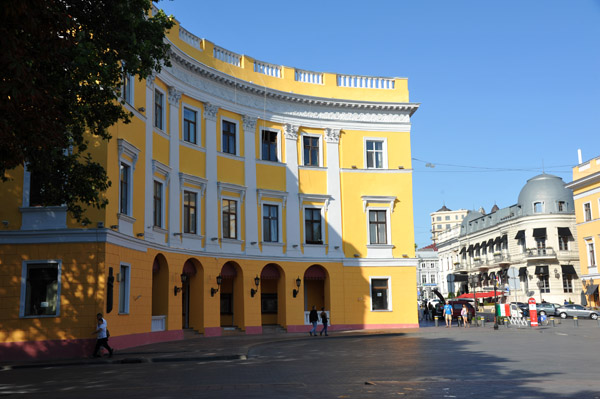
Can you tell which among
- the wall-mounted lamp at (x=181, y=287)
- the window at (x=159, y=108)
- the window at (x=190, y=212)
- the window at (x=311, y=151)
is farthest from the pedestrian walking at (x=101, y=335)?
the window at (x=311, y=151)

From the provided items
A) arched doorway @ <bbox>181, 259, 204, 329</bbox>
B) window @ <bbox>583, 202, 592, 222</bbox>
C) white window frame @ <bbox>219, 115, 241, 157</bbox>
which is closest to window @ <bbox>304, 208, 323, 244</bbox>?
white window frame @ <bbox>219, 115, 241, 157</bbox>

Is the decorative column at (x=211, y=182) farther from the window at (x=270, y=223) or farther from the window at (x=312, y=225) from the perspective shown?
the window at (x=312, y=225)

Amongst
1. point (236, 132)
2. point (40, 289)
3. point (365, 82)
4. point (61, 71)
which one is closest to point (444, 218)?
point (365, 82)

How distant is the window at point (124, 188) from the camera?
2483 cm

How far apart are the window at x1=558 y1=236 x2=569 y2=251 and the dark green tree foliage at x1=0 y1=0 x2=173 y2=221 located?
66.2m

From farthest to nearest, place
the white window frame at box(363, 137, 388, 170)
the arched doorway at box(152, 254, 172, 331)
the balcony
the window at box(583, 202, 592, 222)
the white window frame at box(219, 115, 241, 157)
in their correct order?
the balcony → the window at box(583, 202, 592, 222) → the white window frame at box(363, 137, 388, 170) → the white window frame at box(219, 115, 241, 157) → the arched doorway at box(152, 254, 172, 331)

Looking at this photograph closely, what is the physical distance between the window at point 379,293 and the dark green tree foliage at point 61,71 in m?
22.9

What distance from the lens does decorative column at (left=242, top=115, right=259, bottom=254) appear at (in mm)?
34688

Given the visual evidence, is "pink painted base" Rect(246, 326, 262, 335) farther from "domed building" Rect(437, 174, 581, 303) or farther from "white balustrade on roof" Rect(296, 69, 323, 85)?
"domed building" Rect(437, 174, 581, 303)

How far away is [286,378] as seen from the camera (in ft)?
48.3

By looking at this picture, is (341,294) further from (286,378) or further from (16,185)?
(286,378)

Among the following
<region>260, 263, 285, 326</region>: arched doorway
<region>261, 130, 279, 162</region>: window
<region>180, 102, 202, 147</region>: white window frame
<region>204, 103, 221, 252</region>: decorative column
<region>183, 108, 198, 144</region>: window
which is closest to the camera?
<region>180, 102, 202, 147</region>: white window frame

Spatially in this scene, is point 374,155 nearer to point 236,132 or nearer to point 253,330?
point 236,132

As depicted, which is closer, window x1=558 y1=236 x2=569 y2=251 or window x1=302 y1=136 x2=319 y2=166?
window x1=302 y1=136 x2=319 y2=166
